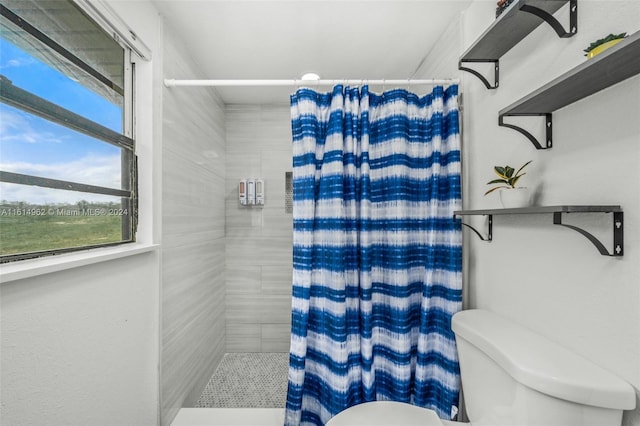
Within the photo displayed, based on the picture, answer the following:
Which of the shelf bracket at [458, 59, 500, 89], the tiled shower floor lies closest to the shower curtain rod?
the shelf bracket at [458, 59, 500, 89]

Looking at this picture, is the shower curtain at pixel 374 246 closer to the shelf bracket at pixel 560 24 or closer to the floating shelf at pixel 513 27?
the floating shelf at pixel 513 27

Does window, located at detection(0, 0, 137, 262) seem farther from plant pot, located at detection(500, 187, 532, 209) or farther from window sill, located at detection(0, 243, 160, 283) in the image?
plant pot, located at detection(500, 187, 532, 209)

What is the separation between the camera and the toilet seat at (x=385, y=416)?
1052 mm

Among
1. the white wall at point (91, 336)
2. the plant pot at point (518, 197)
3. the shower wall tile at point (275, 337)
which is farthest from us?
the shower wall tile at point (275, 337)

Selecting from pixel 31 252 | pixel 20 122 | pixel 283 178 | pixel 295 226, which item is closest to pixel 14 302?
pixel 31 252

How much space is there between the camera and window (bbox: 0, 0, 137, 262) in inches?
29.3

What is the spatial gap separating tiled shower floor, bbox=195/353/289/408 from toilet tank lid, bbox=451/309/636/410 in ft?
4.67

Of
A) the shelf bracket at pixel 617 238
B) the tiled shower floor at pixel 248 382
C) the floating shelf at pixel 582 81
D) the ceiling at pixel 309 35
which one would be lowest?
the tiled shower floor at pixel 248 382

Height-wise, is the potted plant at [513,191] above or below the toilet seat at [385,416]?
above

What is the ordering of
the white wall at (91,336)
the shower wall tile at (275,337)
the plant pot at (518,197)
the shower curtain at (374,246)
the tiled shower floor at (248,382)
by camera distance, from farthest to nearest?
the shower wall tile at (275,337)
the tiled shower floor at (248,382)
the shower curtain at (374,246)
the plant pot at (518,197)
the white wall at (91,336)

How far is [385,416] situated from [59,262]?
48.7 inches

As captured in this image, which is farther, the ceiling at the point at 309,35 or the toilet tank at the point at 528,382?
the ceiling at the point at 309,35

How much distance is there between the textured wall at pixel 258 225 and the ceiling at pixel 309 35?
0.50 m

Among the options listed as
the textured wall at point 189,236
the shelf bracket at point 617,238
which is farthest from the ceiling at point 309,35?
the shelf bracket at point 617,238
